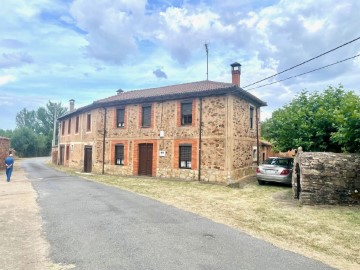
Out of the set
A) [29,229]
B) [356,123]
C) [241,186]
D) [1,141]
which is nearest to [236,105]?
[241,186]

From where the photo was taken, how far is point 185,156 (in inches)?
683

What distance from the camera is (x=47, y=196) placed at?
421 inches

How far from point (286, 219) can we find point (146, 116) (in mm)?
13374

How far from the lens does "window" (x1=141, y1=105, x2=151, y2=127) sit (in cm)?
1927

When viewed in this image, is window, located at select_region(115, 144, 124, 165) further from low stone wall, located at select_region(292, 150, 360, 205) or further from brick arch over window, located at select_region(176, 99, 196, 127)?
low stone wall, located at select_region(292, 150, 360, 205)

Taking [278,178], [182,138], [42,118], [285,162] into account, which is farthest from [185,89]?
[42,118]

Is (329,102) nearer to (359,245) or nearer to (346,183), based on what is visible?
(346,183)

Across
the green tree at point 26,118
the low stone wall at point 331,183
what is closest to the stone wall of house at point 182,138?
the low stone wall at point 331,183

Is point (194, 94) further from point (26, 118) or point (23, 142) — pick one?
point (26, 118)

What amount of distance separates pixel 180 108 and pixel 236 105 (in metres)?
3.56

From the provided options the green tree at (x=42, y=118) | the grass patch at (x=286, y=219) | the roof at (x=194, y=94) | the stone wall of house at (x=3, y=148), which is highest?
the green tree at (x=42, y=118)

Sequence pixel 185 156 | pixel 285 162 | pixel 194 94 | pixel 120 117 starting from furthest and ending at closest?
pixel 120 117 < pixel 185 156 < pixel 194 94 < pixel 285 162

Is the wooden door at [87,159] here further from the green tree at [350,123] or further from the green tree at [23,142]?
the green tree at [23,142]

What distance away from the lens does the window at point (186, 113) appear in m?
17.5
